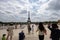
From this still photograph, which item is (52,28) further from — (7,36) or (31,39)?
(31,39)

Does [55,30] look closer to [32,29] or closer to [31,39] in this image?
[31,39]

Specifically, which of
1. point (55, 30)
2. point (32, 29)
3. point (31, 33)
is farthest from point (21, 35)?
point (32, 29)

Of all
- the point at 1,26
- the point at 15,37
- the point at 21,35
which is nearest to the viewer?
the point at 21,35

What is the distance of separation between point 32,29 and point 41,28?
568 centimetres

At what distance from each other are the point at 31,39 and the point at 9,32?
1.84 meters

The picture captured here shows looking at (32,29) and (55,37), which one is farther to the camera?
(32,29)

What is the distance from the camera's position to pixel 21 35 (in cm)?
959

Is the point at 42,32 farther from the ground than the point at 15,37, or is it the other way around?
the point at 42,32

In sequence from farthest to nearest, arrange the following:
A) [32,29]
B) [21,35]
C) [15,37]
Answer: [32,29] → [15,37] → [21,35]

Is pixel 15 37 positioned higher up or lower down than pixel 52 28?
lower down

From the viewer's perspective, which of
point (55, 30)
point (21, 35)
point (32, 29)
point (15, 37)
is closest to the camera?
point (55, 30)

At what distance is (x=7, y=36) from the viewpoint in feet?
32.8

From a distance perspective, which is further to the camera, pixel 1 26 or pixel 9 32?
pixel 1 26

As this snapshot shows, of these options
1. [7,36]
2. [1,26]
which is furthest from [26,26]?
[7,36]
